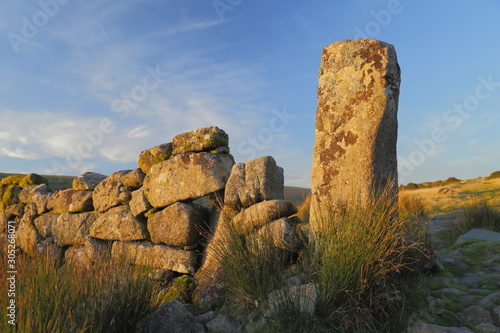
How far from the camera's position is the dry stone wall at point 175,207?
5527 mm

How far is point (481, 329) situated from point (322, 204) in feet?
6.44

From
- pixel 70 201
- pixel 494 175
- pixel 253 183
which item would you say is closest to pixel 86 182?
pixel 70 201

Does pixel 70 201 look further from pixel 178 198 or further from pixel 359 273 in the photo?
pixel 359 273

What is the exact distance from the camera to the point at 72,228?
805cm

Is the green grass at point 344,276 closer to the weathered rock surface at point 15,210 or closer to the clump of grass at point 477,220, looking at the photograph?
the clump of grass at point 477,220

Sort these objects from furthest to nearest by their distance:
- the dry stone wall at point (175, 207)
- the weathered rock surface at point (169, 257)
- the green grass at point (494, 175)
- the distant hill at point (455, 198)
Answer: the green grass at point (494, 175), the distant hill at point (455, 198), the weathered rock surface at point (169, 257), the dry stone wall at point (175, 207)

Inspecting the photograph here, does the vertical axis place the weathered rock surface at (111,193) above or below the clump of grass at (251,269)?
above

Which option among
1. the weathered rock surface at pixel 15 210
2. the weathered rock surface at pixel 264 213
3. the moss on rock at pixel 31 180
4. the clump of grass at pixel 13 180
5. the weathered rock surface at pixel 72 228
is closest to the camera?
the weathered rock surface at pixel 264 213

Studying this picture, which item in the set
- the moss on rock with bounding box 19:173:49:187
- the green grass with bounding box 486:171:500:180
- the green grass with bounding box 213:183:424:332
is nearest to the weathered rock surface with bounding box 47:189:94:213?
the moss on rock with bounding box 19:173:49:187

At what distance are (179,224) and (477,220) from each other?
6.21 metres

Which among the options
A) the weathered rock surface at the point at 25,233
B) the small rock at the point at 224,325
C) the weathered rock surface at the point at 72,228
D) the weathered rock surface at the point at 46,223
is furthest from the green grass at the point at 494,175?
the weathered rock surface at the point at 25,233

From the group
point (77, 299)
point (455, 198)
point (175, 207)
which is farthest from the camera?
point (455, 198)

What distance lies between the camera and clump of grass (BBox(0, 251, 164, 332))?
9.36ft

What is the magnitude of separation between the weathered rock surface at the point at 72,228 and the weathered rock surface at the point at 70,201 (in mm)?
164
